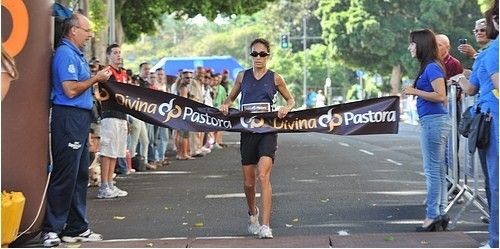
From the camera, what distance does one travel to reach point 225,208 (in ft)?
37.1

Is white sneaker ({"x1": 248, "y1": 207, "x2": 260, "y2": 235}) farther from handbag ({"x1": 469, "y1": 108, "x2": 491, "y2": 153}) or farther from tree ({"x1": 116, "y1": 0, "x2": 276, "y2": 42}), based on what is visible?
tree ({"x1": 116, "y1": 0, "x2": 276, "y2": 42})

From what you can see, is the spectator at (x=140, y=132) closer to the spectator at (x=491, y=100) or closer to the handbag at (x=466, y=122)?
the handbag at (x=466, y=122)

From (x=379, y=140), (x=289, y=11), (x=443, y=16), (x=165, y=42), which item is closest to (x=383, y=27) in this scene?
(x=443, y=16)

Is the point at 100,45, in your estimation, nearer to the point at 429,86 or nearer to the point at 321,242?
the point at 429,86

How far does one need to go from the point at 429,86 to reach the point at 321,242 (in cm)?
189

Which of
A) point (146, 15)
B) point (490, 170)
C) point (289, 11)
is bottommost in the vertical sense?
point (490, 170)

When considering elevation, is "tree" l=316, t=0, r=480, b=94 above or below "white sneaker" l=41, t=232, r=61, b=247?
above

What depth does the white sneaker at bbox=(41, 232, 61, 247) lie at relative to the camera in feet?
Result: 27.3

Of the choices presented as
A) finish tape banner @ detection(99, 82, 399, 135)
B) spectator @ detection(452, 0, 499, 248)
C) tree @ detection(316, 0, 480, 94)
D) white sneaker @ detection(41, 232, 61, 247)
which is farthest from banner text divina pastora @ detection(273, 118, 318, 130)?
tree @ detection(316, 0, 480, 94)

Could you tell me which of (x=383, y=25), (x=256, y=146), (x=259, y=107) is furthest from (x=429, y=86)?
(x=383, y=25)

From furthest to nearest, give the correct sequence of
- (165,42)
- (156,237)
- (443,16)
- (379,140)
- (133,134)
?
(165,42), (443,16), (379,140), (133,134), (156,237)

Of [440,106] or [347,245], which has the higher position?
[440,106]

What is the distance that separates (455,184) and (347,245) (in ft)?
8.46

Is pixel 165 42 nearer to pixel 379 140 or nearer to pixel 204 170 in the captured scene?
pixel 379 140
